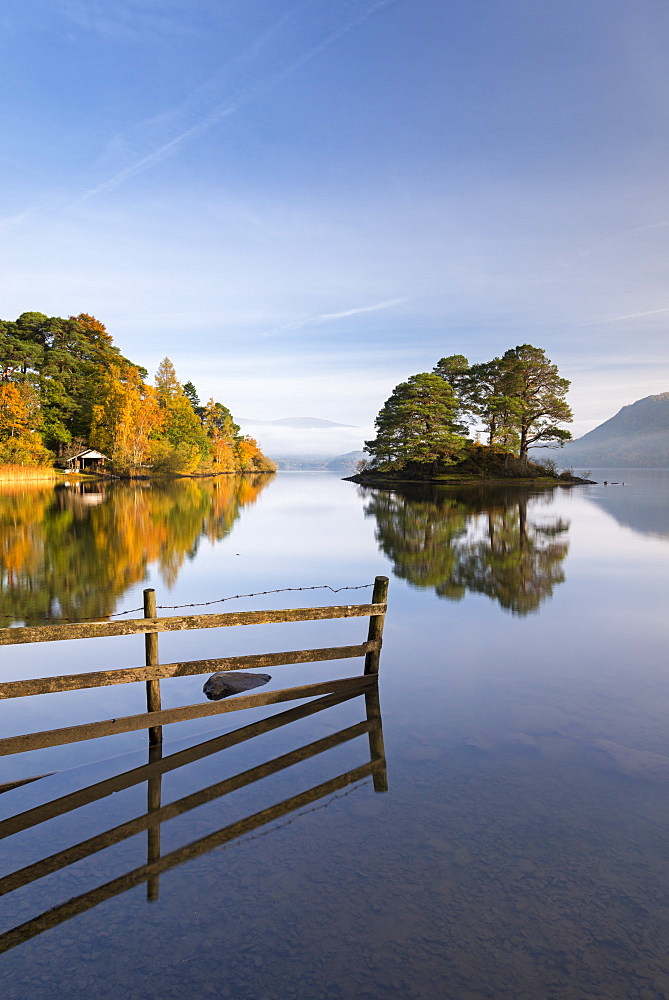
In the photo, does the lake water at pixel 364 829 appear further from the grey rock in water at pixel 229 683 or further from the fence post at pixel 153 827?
the grey rock in water at pixel 229 683

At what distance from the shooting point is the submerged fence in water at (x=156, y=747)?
5.29 m

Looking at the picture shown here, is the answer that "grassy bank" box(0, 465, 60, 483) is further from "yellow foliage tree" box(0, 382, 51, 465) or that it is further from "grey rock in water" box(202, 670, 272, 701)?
"grey rock in water" box(202, 670, 272, 701)

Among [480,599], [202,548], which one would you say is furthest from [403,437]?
[480,599]

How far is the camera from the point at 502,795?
652 cm

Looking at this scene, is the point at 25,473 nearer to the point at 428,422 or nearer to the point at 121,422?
the point at 121,422

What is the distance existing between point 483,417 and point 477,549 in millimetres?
53162

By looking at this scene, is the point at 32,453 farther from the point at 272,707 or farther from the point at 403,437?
the point at 272,707

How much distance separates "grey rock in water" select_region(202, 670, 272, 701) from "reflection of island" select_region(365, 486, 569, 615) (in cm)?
797

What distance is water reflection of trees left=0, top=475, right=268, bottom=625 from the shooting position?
50.8 ft

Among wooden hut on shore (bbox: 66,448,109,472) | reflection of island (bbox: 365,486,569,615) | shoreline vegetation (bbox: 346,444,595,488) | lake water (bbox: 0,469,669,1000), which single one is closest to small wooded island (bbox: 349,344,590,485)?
shoreline vegetation (bbox: 346,444,595,488)

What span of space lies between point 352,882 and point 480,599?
40.7 feet

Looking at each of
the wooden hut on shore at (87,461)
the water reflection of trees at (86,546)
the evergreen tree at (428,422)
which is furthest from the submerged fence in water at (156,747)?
the wooden hut on shore at (87,461)

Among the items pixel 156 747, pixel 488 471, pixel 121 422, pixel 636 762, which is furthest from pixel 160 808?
pixel 121 422

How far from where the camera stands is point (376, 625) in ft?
31.4
